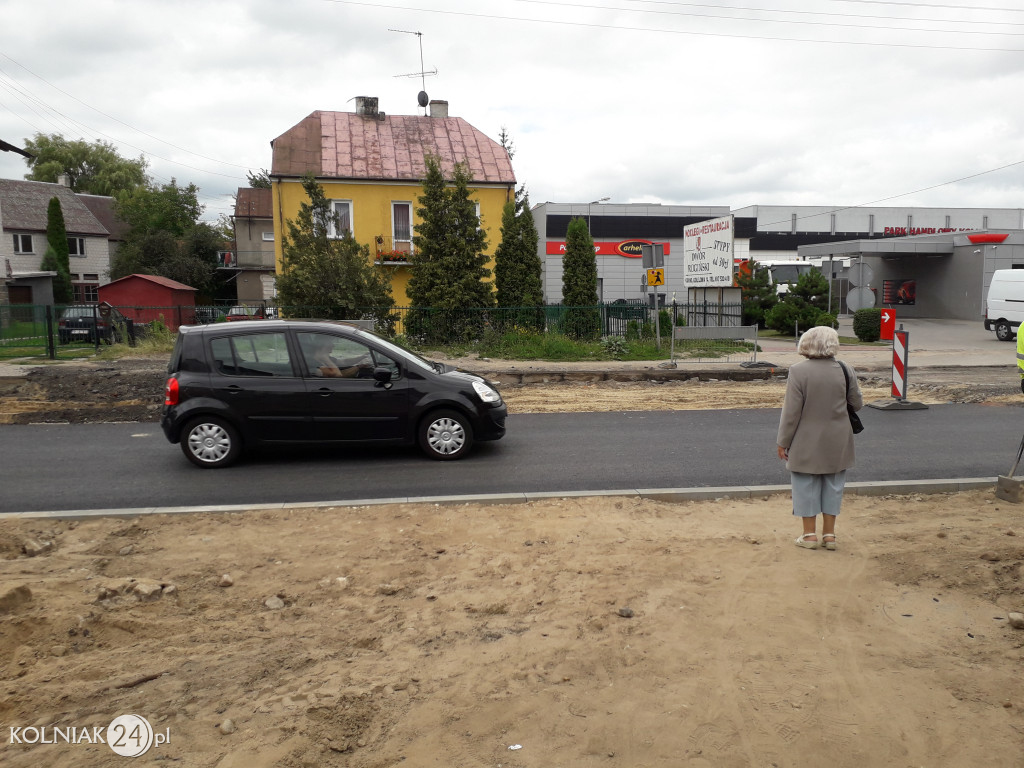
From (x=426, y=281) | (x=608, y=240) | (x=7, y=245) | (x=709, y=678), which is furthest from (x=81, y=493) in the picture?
(x=7, y=245)

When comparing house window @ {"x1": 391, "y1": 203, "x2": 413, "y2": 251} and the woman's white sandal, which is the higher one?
house window @ {"x1": 391, "y1": 203, "x2": 413, "y2": 251}

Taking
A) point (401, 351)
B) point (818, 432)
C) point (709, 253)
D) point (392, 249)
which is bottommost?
point (818, 432)

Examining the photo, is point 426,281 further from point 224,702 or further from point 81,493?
point 224,702

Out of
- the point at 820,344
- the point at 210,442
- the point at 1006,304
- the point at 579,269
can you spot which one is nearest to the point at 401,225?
the point at 579,269

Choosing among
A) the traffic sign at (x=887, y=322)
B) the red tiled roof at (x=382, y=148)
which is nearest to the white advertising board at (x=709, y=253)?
the traffic sign at (x=887, y=322)

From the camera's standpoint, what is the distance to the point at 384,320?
2145cm

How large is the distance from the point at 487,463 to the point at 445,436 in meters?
0.59

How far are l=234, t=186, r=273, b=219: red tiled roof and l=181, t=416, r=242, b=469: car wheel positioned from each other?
144 feet

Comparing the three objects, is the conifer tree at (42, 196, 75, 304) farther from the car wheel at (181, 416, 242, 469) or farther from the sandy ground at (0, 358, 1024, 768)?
the sandy ground at (0, 358, 1024, 768)

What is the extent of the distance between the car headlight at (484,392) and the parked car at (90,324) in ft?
60.1

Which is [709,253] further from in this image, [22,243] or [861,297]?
[22,243]

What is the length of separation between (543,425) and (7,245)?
46.5 metres

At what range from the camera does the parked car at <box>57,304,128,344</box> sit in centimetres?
2355

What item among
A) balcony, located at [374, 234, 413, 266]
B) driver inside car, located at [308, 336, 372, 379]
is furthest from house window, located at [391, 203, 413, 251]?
driver inside car, located at [308, 336, 372, 379]
